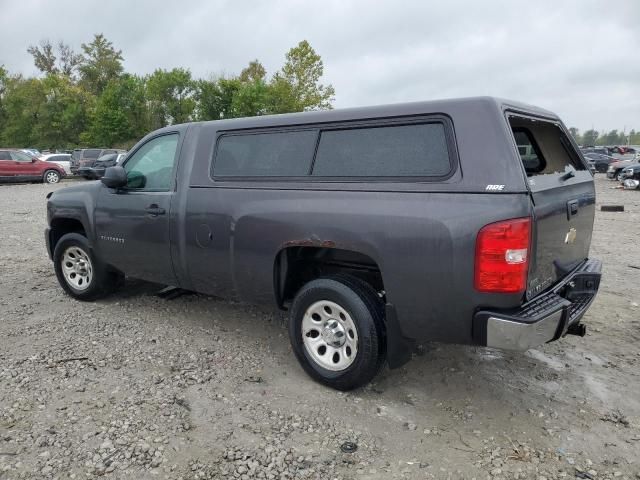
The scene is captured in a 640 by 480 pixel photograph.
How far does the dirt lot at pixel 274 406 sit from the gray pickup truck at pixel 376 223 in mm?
436

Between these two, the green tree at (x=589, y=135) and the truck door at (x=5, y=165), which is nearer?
the truck door at (x=5, y=165)

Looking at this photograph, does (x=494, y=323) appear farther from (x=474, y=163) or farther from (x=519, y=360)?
(x=519, y=360)

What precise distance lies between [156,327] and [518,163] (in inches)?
136

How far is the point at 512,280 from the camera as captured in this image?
2.82m

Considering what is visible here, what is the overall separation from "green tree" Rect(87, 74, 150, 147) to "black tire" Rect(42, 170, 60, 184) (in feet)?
58.5

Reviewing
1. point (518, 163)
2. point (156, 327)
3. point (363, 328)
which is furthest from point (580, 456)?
point (156, 327)

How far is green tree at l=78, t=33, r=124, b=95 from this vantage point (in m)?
57.9

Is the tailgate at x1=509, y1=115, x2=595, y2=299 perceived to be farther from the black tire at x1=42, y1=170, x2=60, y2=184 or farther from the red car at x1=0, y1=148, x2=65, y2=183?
the black tire at x1=42, y1=170, x2=60, y2=184

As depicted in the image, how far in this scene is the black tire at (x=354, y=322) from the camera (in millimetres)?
3285

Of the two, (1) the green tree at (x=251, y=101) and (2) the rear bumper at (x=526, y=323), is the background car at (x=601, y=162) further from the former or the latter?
(2) the rear bumper at (x=526, y=323)

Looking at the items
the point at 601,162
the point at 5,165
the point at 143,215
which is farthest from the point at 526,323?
the point at 601,162

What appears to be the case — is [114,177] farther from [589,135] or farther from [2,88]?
[589,135]

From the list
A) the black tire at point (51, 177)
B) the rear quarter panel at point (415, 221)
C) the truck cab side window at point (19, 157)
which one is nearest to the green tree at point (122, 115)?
the black tire at point (51, 177)

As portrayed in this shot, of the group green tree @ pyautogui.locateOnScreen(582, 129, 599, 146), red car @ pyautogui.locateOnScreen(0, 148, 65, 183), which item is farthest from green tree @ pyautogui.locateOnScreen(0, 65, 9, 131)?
green tree @ pyautogui.locateOnScreen(582, 129, 599, 146)
